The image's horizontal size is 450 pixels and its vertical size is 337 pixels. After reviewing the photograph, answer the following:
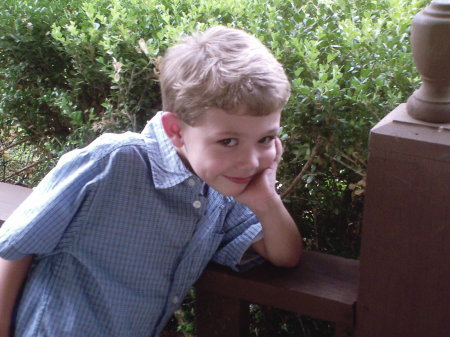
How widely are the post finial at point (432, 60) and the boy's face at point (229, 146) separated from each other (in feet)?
1.36

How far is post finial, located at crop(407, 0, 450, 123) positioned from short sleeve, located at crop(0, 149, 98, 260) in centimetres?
96

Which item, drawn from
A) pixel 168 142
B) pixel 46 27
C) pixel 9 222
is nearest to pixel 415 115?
pixel 168 142

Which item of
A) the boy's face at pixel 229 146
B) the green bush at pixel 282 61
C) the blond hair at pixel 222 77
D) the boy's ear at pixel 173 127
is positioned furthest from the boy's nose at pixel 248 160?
the green bush at pixel 282 61

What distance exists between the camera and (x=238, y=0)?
2766 mm

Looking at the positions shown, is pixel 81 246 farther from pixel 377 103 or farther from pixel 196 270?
pixel 377 103

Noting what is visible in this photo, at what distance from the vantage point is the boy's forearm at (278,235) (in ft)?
6.15

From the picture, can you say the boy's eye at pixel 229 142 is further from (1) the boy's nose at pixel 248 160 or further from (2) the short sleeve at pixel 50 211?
(2) the short sleeve at pixel 50 211

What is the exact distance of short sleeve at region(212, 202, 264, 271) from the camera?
1.91 meters

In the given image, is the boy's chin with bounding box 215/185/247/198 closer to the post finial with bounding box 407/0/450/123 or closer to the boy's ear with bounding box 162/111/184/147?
the boy's ear with bounding box 162/111/184/147

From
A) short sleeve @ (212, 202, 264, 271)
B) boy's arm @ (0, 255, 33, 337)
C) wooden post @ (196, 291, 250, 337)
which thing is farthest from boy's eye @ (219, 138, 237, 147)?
boy's arm @ (0, 255, 33, 337)

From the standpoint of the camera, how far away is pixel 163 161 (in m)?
Result: 1.90

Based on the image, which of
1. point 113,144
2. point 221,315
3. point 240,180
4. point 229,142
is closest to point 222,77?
point 229,142

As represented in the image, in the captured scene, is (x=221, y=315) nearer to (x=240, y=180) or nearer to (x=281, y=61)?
(x=240, y=180)

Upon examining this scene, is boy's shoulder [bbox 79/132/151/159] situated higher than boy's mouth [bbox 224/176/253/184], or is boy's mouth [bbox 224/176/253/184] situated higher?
boy's shoulder [bbox 79/132/151/159]
